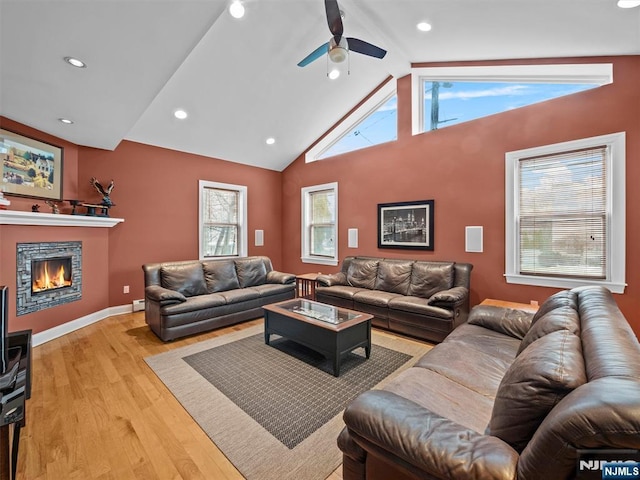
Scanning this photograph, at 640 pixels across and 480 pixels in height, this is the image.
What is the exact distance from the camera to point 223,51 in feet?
11.6

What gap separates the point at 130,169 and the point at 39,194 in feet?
4.00

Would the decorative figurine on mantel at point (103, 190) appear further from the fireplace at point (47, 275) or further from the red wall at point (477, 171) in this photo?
the red wall at point (477, 171)

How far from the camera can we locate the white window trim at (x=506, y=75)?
10.7ft

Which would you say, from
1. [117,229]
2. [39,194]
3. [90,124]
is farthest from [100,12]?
[117,229]

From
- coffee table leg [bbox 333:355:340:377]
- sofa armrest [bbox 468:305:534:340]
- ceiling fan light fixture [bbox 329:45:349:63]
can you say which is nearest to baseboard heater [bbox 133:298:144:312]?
coffee table leg [bbox 333:355:340:377]

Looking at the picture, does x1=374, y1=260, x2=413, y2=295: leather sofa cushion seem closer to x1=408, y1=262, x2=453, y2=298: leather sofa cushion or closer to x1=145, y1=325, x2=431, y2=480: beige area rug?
x1=408, y1=262, x2=453, y2=298: leather sofa cushion

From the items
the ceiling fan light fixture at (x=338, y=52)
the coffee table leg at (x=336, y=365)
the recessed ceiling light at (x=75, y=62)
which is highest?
the ceiling fan light fixture at (x=338, y=52)

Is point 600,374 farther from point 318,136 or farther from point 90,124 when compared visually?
point 318,136

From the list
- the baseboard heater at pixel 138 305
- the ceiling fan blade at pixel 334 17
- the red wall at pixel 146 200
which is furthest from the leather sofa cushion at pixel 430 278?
the baseboard heater at pixel 138 305

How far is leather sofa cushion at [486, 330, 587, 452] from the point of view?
993 mm

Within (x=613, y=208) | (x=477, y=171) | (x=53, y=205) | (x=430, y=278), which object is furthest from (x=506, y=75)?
(x=53, y=205)

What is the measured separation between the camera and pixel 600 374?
0.96 meters

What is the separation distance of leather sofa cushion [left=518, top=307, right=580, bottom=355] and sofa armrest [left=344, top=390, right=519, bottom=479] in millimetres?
805

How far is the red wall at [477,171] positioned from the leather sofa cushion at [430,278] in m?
0.34
